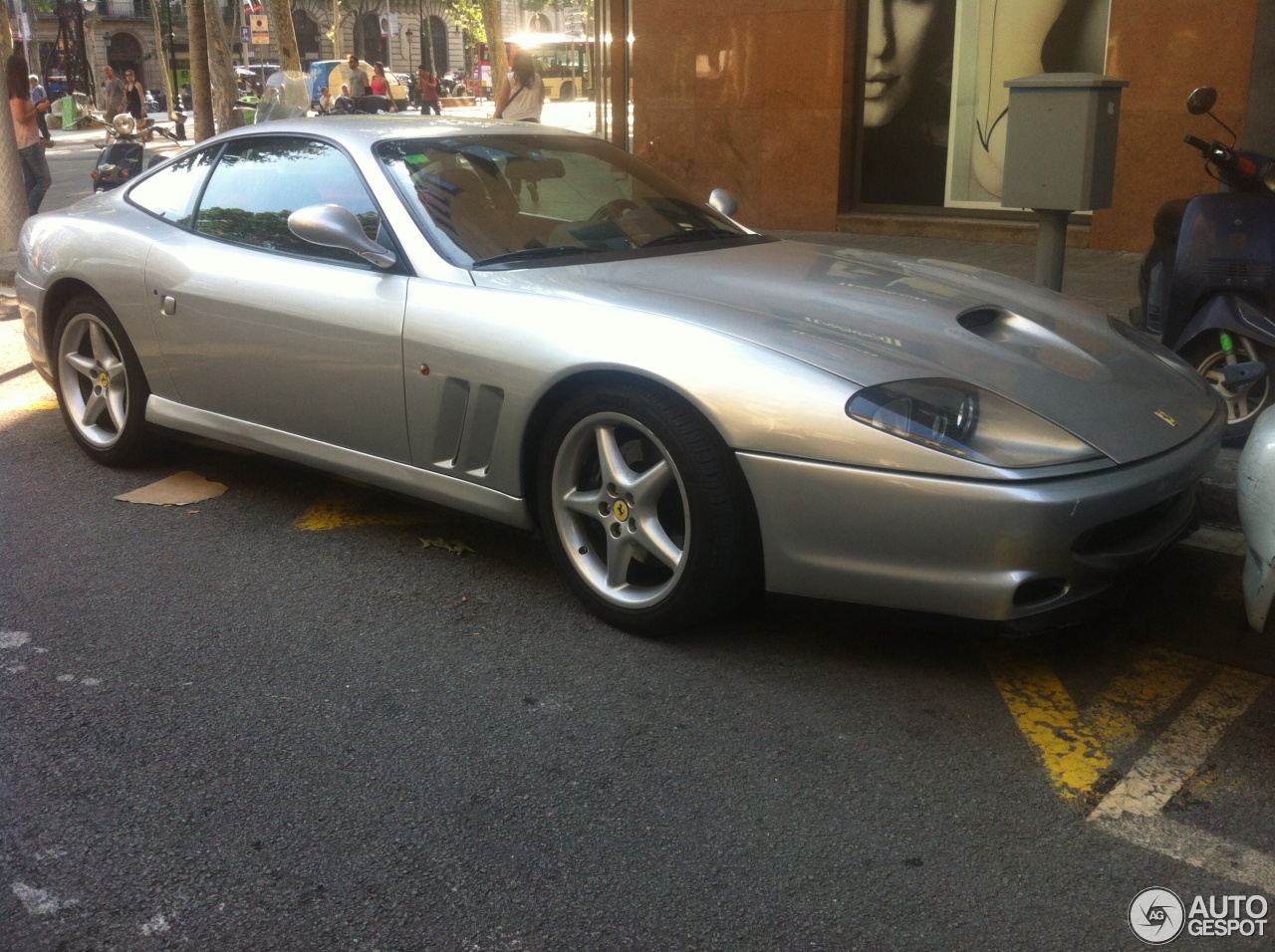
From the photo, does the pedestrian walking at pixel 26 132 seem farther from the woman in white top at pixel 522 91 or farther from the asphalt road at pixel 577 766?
the asphalt road at pixel 577 766

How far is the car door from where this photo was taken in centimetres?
395

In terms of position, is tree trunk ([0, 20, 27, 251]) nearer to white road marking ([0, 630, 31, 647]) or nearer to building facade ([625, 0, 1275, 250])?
building facade ([625, 0, 1275, 250])

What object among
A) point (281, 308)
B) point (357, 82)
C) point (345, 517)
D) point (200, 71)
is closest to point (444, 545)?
point (345, 517)

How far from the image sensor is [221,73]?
19859 mm

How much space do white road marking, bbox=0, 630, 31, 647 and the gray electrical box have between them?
4030mm

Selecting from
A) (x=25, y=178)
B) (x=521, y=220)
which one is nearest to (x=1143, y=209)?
(x=521, y=220)

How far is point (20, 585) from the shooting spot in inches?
157

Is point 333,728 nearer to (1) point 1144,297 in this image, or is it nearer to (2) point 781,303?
(2) point 781,303

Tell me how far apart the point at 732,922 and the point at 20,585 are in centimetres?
269

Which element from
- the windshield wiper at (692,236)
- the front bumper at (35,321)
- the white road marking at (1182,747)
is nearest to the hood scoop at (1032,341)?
the white road marking at (1182,747)

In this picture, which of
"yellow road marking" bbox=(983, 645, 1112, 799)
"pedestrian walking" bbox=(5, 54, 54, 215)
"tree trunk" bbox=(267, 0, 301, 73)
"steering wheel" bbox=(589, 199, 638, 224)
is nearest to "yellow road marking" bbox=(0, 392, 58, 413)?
"steering wheel" bbox=(589, 199, 638, 224)

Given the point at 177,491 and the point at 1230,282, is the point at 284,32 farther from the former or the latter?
the point at 1230,282

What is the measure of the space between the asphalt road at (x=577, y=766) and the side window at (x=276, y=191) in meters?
1.10

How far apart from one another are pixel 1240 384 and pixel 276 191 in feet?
11.9
